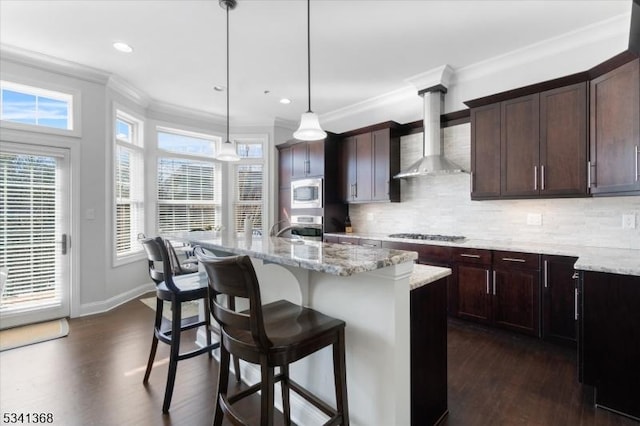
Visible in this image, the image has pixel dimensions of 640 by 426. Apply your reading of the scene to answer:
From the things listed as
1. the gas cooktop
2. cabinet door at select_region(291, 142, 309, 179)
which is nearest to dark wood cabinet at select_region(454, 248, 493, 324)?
the gas cooktop

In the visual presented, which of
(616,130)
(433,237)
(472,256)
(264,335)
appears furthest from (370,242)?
(264,335)

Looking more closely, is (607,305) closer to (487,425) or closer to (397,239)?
(487,425)

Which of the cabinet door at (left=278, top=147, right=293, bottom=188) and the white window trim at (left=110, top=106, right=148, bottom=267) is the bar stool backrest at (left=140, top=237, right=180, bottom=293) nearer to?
the white window trim at (left=110, top=106, right=148, bottom=267)

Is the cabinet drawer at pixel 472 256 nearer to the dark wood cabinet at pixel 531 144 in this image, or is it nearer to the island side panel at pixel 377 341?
the dark wood cabinet at pixel 531 144

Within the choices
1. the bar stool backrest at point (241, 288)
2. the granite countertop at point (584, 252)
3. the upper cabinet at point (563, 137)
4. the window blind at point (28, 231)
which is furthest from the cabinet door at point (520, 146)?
the window blind at point (28, 231)

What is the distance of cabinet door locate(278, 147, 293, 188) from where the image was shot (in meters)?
5.43

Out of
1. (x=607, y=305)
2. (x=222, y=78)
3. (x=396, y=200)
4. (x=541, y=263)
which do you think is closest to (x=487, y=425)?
(x=607, y=305)

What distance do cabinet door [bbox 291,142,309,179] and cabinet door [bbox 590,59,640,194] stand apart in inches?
141

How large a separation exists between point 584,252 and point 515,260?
1.70ft

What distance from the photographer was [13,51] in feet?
10.6

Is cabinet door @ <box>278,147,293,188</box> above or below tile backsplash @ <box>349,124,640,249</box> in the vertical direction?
above

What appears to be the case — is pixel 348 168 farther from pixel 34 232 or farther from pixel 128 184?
pixel 34 232

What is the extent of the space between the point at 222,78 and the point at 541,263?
4.24 metres

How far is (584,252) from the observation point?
102 inches
